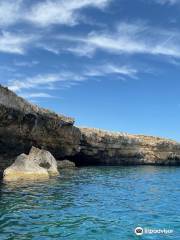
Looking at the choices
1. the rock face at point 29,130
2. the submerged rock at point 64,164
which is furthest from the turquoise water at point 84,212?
the submerged rock at point 64,164

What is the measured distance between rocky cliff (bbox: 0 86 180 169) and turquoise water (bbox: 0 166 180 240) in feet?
42.1

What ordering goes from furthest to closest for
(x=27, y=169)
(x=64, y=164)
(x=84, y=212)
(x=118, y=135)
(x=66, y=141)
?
(x=118, y=135) < (x=64, y=164) < (x=66, y=141) < (x=27, y=169) < (x=84, y=212)

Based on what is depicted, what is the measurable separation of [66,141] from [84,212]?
128 feet

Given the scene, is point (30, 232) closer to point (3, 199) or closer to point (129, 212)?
point (129, 212)

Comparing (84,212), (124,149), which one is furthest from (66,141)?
(84,212)

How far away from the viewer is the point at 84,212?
23.4 meters

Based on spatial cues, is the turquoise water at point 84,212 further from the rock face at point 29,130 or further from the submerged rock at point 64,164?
the submerged rock at point 64,164

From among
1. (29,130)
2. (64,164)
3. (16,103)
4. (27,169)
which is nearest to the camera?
(27,169)

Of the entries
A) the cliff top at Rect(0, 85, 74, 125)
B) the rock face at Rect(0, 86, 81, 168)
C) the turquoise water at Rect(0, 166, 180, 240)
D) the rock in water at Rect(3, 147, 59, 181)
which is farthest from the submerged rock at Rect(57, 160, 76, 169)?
the turquoise water at Rect(0, 166, 180, 240)

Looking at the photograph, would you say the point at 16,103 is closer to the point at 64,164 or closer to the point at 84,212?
the point at 64,164

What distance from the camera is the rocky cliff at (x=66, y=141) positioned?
154 feet

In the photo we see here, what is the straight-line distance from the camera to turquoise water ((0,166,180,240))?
61.1 feet

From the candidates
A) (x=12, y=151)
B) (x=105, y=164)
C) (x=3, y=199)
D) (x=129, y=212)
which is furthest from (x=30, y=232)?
(x=105, y=164)

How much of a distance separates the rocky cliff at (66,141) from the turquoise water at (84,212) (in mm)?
12830
